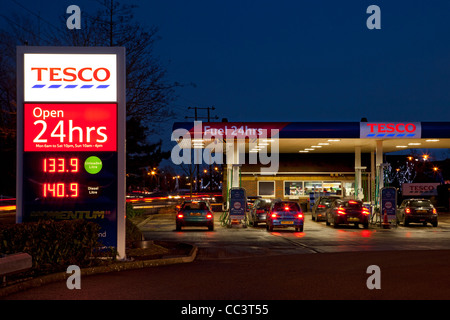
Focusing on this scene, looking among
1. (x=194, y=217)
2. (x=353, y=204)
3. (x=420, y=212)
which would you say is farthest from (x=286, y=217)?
(x=420, y=212)

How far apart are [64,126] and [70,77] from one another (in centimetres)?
116

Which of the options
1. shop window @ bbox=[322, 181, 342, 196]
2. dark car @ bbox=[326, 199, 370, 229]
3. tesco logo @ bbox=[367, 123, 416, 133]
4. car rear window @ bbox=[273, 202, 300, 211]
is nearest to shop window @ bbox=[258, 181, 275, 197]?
shop window @ bbox=[322, 181, 342, 196]

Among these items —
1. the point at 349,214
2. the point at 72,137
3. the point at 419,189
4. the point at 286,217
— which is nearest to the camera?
the point at 72,137

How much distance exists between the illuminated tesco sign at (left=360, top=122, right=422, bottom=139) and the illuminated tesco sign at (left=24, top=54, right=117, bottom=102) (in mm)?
21196

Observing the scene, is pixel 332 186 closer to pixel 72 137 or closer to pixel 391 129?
pixel 391 129

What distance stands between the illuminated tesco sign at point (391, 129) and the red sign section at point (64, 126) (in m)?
21.3

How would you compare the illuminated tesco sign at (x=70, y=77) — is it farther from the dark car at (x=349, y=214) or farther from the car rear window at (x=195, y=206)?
the dark car at (x=349, y=214)

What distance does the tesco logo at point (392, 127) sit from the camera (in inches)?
1315

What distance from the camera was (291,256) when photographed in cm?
1736

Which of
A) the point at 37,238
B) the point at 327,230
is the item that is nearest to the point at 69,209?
the point at 37,238

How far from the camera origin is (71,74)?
14.9 m

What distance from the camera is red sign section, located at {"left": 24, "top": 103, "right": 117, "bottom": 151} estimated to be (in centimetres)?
1477

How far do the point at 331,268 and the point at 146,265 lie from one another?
426cm
